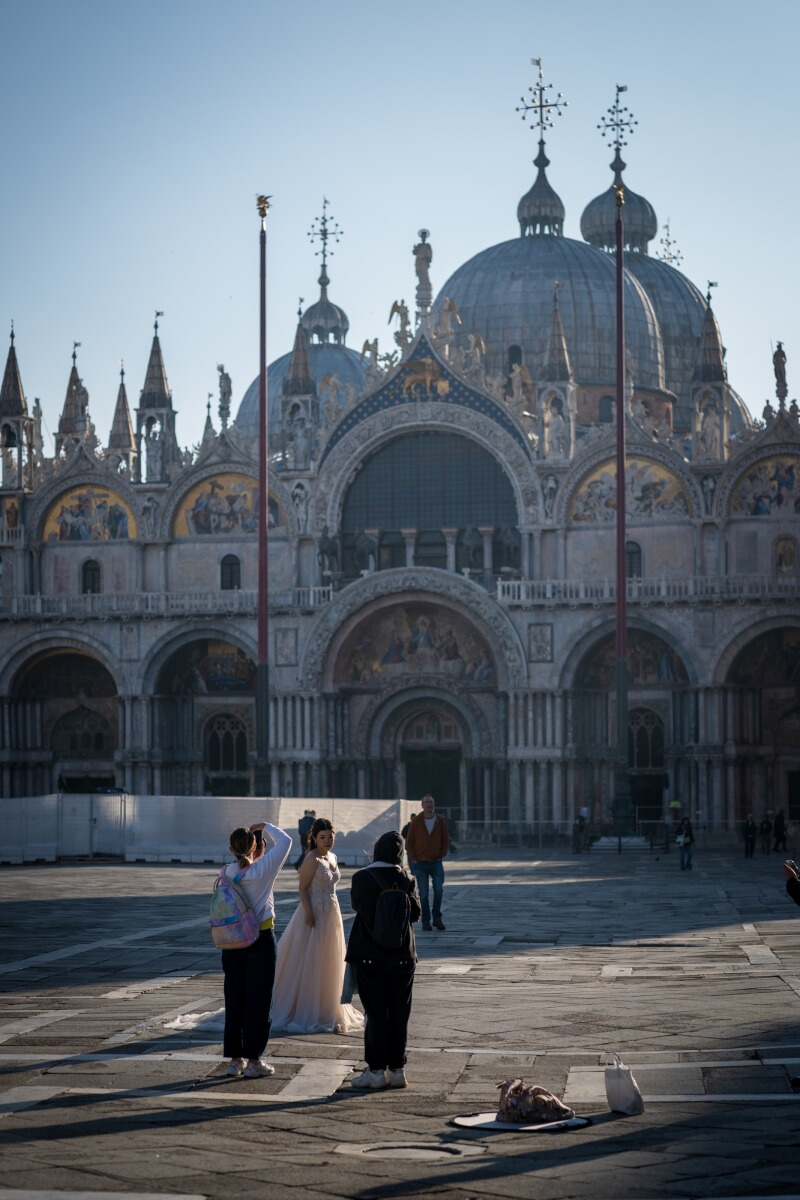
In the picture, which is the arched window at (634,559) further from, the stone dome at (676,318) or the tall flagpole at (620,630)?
the stone dome at (676,318)

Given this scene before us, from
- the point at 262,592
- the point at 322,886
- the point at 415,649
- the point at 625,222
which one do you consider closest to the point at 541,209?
the point at 625,222

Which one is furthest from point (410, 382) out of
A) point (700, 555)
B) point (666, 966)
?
point (666, 966)

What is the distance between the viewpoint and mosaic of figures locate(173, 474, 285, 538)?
58281mm

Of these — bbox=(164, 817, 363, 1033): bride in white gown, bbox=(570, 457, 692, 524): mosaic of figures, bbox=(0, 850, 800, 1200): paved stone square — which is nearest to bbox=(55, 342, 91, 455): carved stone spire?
bbox=(570, 457, 692, 524): mosaic of figures

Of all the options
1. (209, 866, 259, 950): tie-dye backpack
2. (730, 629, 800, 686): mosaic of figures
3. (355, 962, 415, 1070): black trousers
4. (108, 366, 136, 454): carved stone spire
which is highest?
(108, 366, 136, 454): carved stone spire

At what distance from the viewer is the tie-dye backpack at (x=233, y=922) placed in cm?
1362

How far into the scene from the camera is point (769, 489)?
54.0m

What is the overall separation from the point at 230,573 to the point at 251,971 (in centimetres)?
4508

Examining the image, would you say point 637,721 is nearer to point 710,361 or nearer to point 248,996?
point 710,361

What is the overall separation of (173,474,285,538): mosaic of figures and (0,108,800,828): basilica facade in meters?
0.09

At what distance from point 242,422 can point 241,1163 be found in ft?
236

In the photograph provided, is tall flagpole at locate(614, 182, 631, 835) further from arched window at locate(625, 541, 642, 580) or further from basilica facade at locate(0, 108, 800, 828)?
arched window at locate(625, 541, 642, 580)

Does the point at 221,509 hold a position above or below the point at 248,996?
above

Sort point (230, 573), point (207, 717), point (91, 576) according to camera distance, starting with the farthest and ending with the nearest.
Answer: point (91, 576) → point (207, 717) → point (230, 573)
